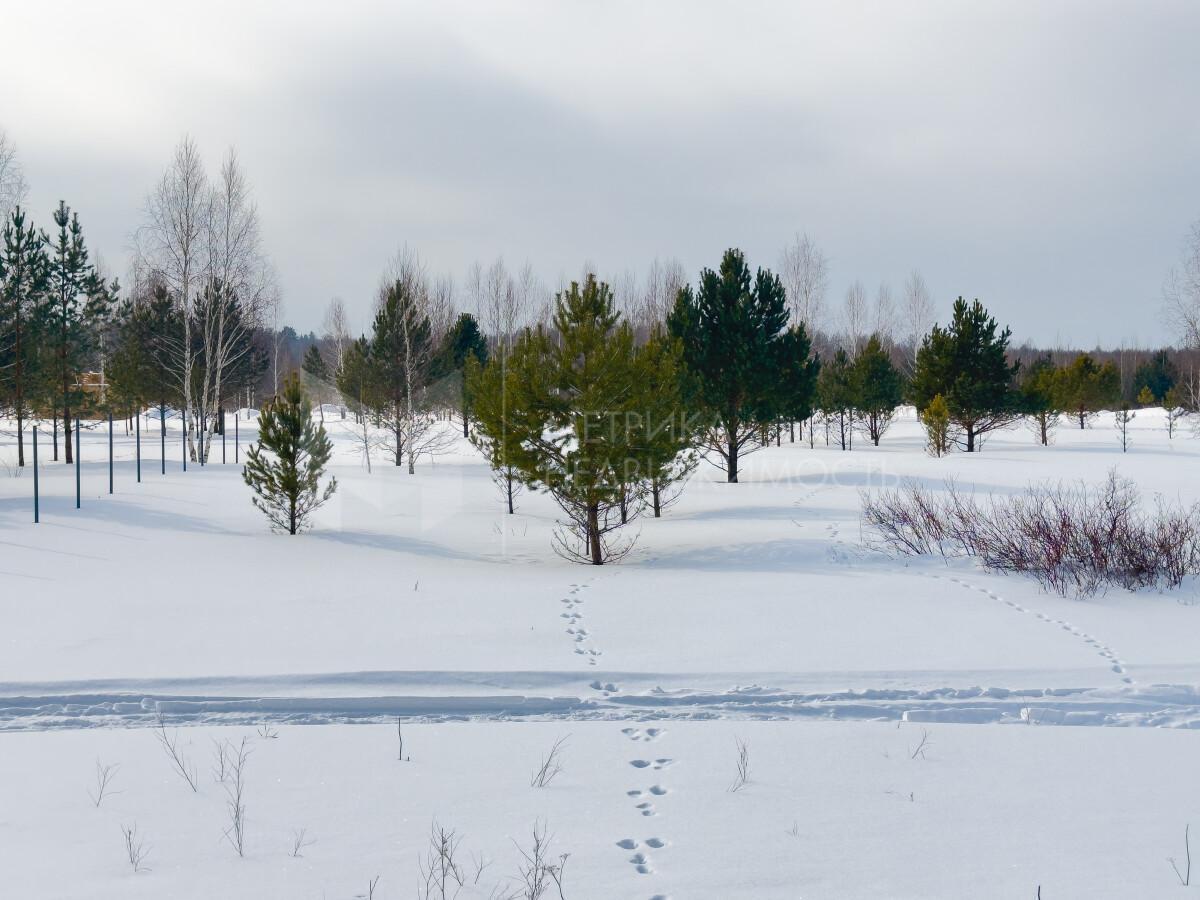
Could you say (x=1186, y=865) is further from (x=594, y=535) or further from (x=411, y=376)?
(x=411, y=376)

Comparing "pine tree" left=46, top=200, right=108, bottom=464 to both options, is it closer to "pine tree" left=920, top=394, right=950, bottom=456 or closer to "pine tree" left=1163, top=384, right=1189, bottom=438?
"pine tree" left=920, top=394, right=950, bottom=456

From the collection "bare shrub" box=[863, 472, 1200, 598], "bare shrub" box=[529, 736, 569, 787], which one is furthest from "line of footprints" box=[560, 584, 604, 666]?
"bare shrub" box=[863, 472, 1200, 598]

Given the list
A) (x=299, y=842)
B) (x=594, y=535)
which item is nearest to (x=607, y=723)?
(x=299, y=842)

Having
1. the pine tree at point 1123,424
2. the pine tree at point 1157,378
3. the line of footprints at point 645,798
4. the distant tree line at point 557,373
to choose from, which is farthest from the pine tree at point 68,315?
the pine tree at point 1157,378

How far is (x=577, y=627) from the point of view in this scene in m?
8.82

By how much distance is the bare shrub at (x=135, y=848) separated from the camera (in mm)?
4094

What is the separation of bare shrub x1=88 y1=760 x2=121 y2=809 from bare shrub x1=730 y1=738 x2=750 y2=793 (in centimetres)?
346

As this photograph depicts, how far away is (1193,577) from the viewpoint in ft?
35.7

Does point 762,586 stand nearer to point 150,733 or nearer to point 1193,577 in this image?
point 1193,577

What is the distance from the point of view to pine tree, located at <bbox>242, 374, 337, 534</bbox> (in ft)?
47.5

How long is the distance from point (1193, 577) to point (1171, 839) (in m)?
7.83

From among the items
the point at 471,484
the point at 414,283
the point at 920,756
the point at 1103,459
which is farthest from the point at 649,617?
the point at 414,283

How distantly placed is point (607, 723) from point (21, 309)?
89.3ft

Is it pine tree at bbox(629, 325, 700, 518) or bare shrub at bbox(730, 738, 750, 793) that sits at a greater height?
pine tree at bbox(629, 325, 700, 518)
